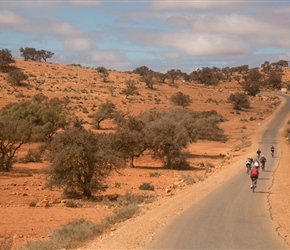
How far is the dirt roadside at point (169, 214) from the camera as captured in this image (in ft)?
44.1

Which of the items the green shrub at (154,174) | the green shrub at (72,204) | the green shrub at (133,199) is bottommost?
the green shrub at (154,174)

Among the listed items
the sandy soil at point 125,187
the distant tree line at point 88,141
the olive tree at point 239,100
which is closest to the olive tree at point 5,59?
the sandy soil at point 125,187

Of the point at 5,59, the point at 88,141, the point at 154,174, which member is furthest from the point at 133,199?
the point at 5,59

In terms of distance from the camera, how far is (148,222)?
16.0 m

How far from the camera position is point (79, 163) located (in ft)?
83.8

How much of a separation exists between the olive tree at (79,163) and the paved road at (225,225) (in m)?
6.76

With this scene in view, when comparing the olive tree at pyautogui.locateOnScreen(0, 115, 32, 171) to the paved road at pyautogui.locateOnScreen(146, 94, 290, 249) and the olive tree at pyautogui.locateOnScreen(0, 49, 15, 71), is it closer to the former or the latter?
the paved road at pyautogui.locateOnScreen(146, 94, 290, 249)

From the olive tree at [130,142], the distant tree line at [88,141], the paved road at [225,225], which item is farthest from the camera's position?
the olive tree at [130,142]

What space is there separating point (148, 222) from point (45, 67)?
89.4m

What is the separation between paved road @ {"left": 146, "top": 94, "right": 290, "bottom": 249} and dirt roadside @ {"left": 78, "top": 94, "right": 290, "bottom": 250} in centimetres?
34

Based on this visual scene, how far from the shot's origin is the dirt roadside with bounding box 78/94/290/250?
1343 centimetres

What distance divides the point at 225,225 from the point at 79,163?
489 inches

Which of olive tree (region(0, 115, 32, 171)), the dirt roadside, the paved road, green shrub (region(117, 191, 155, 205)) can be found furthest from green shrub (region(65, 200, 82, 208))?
olive tree (region(0, 115, 32, 171))

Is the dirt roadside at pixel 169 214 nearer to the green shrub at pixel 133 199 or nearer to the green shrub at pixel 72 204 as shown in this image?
the green shrub at pixel 133 199
